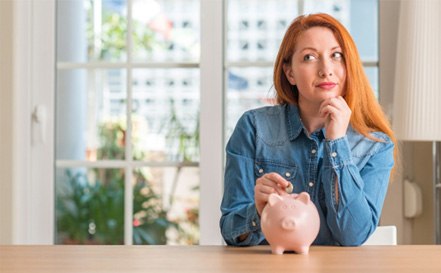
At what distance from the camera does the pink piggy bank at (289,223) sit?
167 centimetres

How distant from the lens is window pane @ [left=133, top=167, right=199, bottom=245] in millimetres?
3555

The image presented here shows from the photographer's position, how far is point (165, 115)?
3.60m

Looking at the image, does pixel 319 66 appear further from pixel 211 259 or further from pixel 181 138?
pixel 181 138

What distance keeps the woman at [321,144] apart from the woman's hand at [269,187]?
0.51 ft

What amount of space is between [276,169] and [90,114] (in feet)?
5.42

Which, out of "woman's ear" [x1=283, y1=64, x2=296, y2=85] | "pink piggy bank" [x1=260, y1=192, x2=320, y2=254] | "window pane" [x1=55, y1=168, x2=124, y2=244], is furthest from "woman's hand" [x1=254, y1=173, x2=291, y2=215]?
"window pane" [x1=55, y1=168, x2=124, y2=244]

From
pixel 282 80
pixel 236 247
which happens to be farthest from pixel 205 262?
pixel 282 80

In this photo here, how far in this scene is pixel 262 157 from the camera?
214cm

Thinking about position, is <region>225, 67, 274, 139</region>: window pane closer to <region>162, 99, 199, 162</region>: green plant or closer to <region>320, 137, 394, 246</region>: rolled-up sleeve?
<region>162, 99, 199, 162</region>: green plant

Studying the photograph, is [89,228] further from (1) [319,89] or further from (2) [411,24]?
(1) [319,89]

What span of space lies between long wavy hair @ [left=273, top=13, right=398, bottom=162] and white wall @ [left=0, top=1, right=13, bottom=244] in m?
1.54

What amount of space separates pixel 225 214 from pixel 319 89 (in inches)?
15.2

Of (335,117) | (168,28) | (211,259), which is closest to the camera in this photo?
(211,259)

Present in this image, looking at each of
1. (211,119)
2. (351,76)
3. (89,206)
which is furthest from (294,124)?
(89,206)
